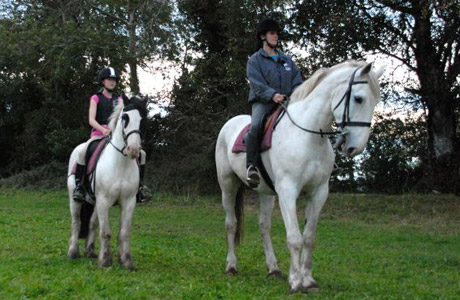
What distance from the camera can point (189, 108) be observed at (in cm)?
2139

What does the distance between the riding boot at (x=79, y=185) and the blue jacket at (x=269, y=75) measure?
9.49ft

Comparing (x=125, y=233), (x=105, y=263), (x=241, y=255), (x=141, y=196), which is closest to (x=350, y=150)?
(x=125, y=233)

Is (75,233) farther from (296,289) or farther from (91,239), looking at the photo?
(296,289)

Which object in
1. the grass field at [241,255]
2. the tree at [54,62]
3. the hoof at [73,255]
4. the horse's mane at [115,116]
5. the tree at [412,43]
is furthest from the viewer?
the tree at [54,62]

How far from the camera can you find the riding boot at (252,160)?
6.90 meters

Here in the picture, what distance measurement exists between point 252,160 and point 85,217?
3404 mm

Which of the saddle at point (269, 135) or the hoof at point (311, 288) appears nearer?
the hoof at point (311, 288)

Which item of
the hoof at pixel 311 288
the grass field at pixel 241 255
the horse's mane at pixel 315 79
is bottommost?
the grass field at pixel 241 255

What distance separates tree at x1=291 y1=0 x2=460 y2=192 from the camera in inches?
658

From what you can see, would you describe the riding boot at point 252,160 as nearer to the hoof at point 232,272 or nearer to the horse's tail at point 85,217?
the hoof at point 232,272

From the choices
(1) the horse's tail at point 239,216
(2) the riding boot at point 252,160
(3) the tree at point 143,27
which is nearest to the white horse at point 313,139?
(2) the riding boot at point 252,160

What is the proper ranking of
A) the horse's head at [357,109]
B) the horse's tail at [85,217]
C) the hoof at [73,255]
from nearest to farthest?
the horse's head at [357,109] < the hoof at [73,255] < the horse's tail at [85,217]

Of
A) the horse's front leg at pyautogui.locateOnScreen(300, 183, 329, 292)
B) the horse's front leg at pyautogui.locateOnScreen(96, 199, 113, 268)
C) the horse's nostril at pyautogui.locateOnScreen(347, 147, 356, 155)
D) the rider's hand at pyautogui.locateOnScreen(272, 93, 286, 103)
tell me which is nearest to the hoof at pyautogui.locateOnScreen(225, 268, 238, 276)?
the horse's front leg at pyautogui.locateOnScreen(300, 183, 329, 292)

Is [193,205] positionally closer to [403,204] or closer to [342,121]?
[403,204]
